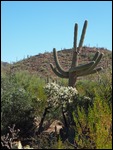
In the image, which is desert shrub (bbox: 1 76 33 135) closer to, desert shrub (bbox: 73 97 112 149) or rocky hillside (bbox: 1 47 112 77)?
desert shrub (bbox: 73 97 112 149)

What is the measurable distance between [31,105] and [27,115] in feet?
1.38

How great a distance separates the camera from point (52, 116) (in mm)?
14492

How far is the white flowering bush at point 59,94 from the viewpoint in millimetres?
13203

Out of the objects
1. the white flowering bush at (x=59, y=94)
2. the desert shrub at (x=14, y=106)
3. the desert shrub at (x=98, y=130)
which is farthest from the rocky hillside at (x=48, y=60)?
the desert shrub at (x=98, y=130)

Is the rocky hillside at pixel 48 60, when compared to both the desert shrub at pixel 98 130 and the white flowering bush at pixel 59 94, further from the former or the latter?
the desert shrub at pixel 98 130

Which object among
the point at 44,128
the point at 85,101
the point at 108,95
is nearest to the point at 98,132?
the point at 108,95

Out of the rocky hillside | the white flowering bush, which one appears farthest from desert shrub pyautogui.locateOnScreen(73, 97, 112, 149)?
the rocky hillside

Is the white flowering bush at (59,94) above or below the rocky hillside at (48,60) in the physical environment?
below

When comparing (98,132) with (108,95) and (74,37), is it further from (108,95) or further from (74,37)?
(74,37)

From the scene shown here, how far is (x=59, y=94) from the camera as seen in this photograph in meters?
Result: 13.6

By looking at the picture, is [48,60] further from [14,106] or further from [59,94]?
[14,106]

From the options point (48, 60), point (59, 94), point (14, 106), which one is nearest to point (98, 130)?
point (14, 106)

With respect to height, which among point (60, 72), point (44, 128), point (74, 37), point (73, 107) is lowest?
point (44, 128)

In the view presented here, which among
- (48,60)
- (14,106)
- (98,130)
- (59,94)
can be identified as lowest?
(98,130)
